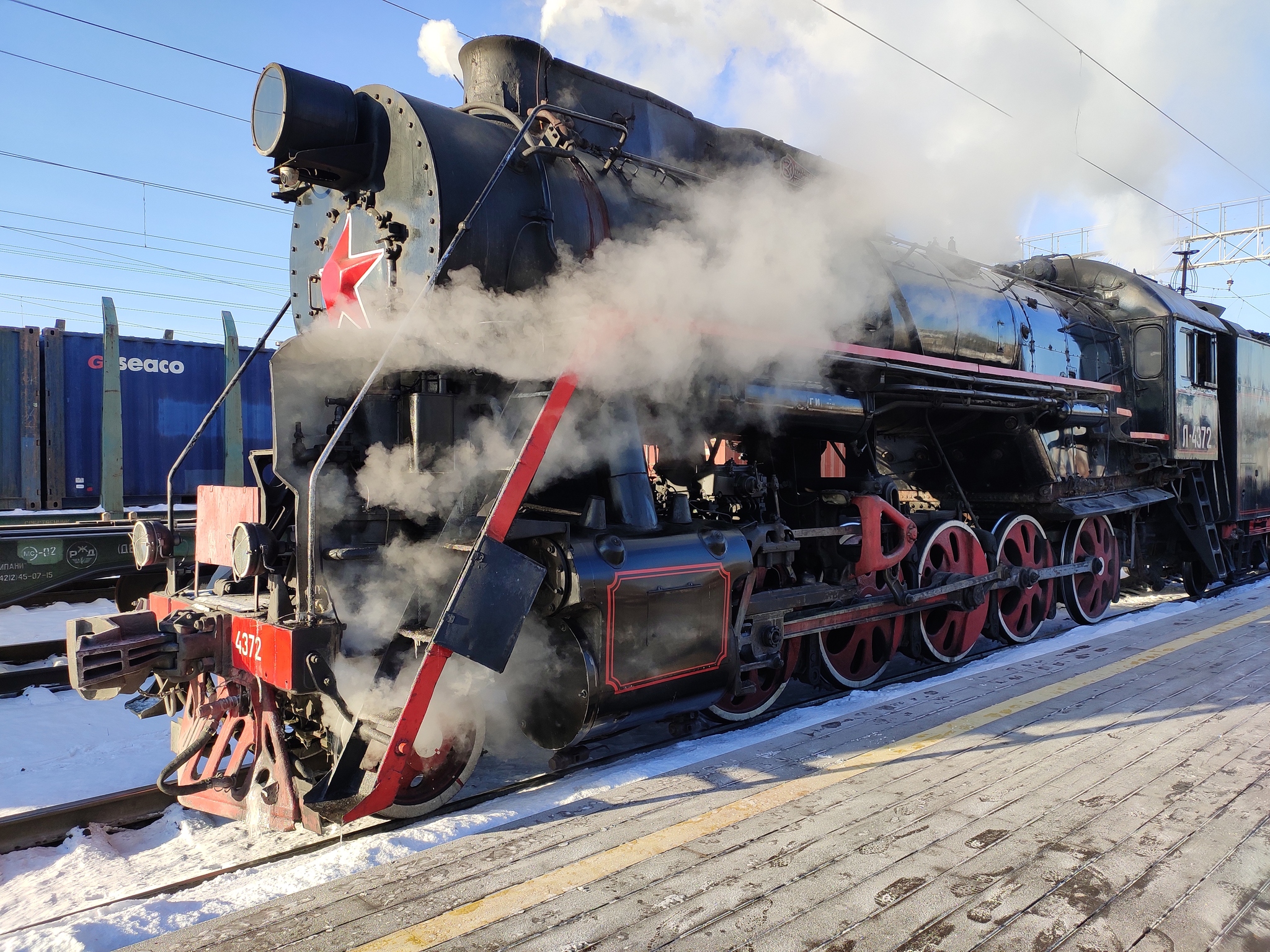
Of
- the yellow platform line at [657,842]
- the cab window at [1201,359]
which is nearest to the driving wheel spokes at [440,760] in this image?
the yellow platform line at [657,842]

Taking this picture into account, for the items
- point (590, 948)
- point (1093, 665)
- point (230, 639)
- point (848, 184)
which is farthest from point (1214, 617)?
point (230, 639)

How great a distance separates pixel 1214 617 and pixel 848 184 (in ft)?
16.6

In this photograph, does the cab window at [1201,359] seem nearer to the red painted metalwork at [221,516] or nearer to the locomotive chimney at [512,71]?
the locomotive chimney at [512,71]

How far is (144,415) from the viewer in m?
9.51

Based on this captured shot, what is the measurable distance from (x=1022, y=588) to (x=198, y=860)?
5715 millimetres

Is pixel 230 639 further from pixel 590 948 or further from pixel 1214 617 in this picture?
pixel 1214 617

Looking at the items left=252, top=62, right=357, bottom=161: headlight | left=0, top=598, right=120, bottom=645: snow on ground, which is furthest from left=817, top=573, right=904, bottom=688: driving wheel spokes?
left=0, top=598, right=120, bottom=645: snow on ground

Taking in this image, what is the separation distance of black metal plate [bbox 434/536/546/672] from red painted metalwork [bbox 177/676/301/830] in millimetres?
854

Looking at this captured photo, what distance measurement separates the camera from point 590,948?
2.19 meters

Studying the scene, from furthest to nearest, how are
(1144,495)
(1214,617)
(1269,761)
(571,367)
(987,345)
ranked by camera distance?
(1144,495), (1214,617), (987,345), (1269,761), (571,367)

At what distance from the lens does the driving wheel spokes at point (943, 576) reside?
567 cm

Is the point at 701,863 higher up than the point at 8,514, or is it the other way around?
the point at 8,514

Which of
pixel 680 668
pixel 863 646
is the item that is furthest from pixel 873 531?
pixel 680 668

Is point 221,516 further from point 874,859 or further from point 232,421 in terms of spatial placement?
point 232,421
